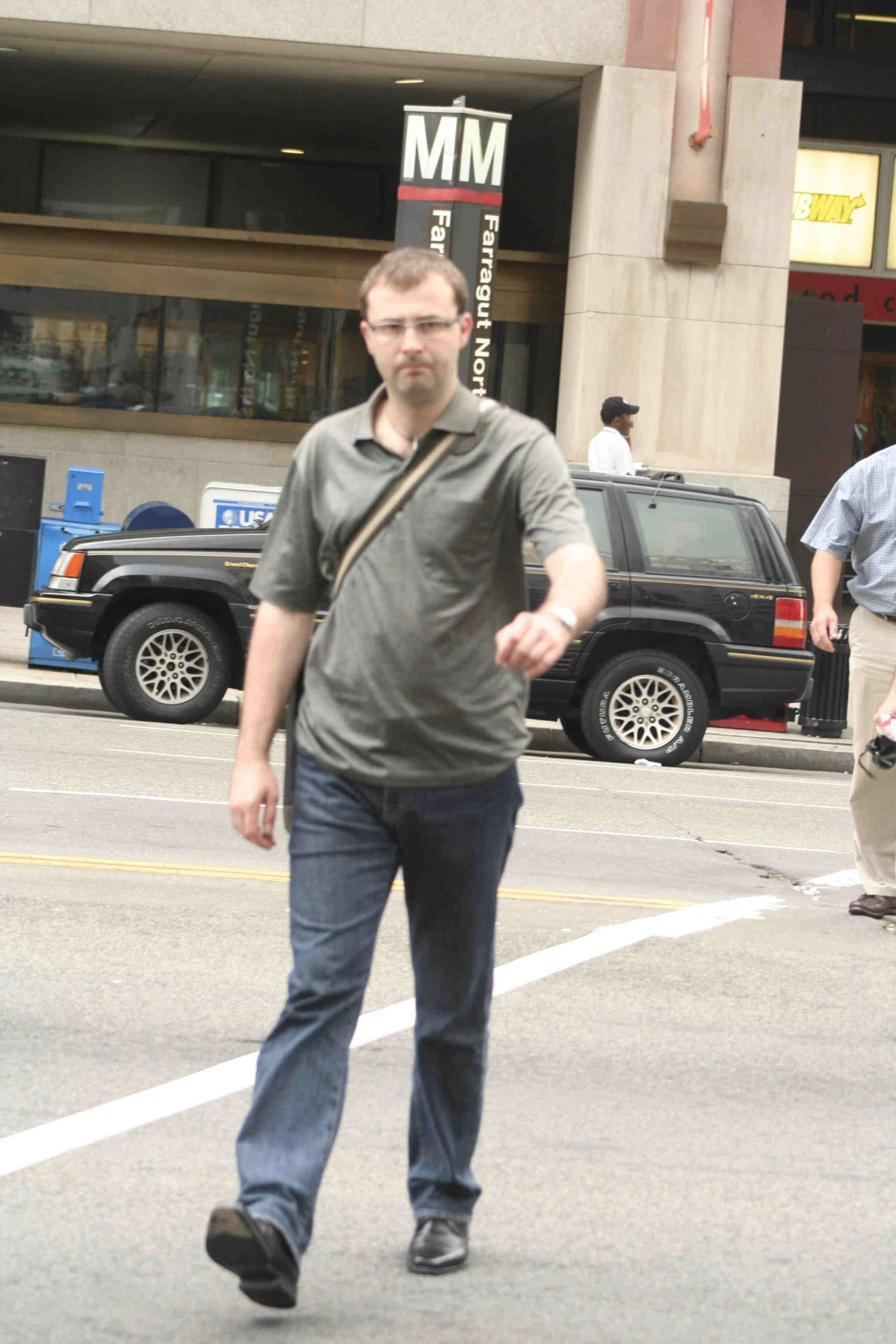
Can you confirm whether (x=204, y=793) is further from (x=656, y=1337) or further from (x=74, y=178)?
(x=74, y=178)

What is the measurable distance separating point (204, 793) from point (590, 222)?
1179cm

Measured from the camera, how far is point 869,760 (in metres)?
7.16

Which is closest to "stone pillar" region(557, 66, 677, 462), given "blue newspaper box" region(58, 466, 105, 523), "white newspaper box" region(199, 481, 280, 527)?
"white newspaper box" region(199, 481, 280, 527)

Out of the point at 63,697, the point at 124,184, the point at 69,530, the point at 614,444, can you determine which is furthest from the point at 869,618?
the point at 124,184

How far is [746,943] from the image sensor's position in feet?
22.8

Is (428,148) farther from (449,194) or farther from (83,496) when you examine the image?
(83,496)

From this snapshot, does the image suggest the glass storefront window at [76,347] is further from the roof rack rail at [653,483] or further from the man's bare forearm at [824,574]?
the man's bare forearm at [824,574]

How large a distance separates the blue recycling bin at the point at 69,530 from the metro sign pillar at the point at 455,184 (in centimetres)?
361

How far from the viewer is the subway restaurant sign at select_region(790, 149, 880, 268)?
22.8 metres

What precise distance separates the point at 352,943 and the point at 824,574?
14.5ft

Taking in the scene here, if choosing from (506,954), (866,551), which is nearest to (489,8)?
(866,551)

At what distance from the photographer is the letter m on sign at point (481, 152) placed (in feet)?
54.6

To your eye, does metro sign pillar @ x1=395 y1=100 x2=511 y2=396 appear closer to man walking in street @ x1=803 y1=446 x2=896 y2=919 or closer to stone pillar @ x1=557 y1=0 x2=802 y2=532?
stone pillar @ x1=557 y1=0 x2=802 y2=532

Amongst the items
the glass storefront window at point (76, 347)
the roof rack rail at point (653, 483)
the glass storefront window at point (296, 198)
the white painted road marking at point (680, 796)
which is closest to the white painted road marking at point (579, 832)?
the white painted road marking at point (680, 796)
